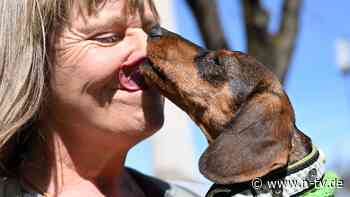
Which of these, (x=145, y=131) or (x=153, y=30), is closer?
(x=145, y=131)

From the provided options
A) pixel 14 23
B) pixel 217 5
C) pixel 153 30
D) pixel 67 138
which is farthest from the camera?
pixel 217 5

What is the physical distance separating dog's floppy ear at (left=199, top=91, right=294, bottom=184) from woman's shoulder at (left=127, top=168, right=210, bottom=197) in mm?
216

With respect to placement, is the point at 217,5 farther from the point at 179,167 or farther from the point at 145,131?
the point at 145,131

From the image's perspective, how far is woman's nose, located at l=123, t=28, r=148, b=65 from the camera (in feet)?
7.97

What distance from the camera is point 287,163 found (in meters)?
2.35

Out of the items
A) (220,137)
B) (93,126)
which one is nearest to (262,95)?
(220,137)

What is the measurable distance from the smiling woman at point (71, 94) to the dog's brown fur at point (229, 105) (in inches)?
6.9

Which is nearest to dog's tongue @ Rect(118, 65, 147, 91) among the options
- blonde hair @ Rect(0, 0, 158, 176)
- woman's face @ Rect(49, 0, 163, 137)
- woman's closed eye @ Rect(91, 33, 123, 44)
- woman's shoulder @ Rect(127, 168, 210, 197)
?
woman's face @ Rect(49, 0, 163, 137)

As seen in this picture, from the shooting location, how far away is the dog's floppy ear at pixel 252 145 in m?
2.36

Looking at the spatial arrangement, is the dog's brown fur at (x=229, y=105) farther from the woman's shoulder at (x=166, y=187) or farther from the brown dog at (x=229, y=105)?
the woman's shoulder at (x=166, y=187)

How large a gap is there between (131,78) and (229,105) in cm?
51

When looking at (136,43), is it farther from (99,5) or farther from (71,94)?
(71,94)

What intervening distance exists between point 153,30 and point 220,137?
0.48 metres

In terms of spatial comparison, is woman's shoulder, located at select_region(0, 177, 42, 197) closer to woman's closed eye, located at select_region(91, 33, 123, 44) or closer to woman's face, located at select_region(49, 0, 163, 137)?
woman's face, located at select_region(49, 0, 163, 137)
